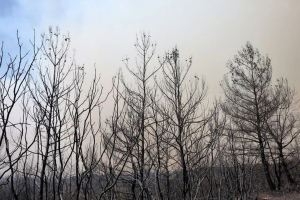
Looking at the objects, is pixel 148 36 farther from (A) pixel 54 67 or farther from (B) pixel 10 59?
(B) pixel 10 59

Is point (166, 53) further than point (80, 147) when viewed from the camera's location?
Yes

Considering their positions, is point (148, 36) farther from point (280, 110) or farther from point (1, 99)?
point (280, 110)

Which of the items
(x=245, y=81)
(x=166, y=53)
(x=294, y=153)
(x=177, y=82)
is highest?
(x=245, y=81)

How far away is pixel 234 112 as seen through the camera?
13672mm

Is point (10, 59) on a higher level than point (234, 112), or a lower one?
lower

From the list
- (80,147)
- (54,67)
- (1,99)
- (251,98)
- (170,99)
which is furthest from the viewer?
(251,98)

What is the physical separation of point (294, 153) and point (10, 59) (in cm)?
1391

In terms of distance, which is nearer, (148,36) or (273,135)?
(148,36)

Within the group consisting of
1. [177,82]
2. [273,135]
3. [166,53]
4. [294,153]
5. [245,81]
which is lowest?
[294,153]

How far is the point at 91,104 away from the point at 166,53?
15.3ft

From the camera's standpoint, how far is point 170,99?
6207 mm

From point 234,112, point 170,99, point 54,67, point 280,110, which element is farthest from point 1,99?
point 280,110

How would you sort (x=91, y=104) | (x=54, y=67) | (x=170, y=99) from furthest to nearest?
1. (x=170, y=99)
2. (x=54, y=67)
3. (x=91, y=104)

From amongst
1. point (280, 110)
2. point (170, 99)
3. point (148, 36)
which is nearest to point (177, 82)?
point (170, 99)
